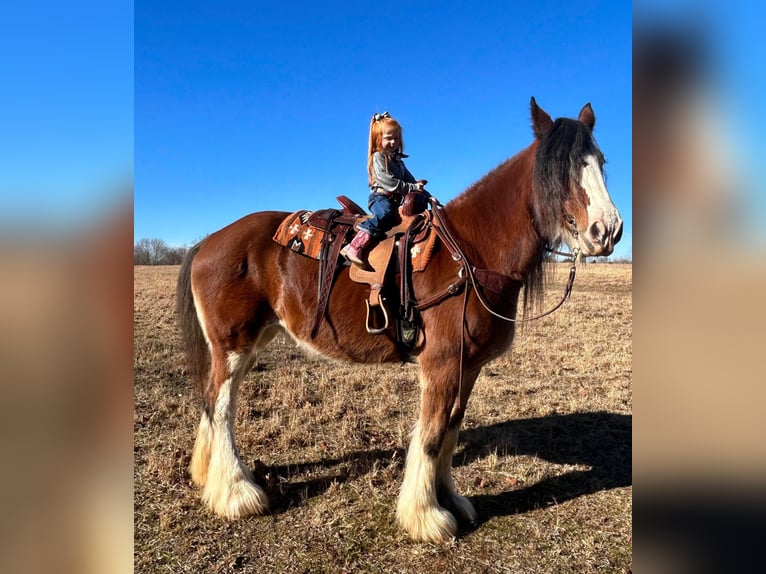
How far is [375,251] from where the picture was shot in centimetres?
310

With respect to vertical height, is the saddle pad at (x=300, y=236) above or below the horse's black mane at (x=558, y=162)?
below

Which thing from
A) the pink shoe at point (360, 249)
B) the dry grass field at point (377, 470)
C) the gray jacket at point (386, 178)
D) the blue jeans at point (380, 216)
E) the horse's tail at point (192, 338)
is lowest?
the dry grass field at point (377, 470)

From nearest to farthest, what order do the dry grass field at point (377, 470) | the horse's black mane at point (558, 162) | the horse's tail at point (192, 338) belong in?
1. the horse's black mane at point (558, 162)
2. the dry grass field at point (377, 470)
3. the horse's tail at point (192, 338)

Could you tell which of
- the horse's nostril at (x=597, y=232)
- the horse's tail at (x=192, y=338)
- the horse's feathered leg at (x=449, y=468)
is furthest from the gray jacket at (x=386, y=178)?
the horse's tail at (x=192, y=338)

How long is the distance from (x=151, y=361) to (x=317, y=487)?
189 inches

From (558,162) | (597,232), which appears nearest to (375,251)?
(558,162)

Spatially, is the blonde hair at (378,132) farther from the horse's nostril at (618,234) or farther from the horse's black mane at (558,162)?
the horse's nostril at (618,234)

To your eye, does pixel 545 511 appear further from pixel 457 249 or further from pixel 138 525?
pixel 138 525

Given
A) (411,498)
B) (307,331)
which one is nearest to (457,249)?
(307,331)

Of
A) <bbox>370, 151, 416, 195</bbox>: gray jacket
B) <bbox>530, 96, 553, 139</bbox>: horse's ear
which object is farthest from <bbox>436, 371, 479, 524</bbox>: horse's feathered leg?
<bbox>530, 96, 553, 139</bbox>: horse's ear

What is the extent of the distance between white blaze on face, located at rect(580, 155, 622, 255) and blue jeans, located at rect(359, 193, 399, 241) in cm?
135

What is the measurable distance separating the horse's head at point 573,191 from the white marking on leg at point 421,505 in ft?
5.65

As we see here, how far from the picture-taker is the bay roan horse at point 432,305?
101 inches

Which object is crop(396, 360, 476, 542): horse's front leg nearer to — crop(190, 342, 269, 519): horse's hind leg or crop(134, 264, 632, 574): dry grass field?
crop(134, 264, 632, 574): dry grass field
